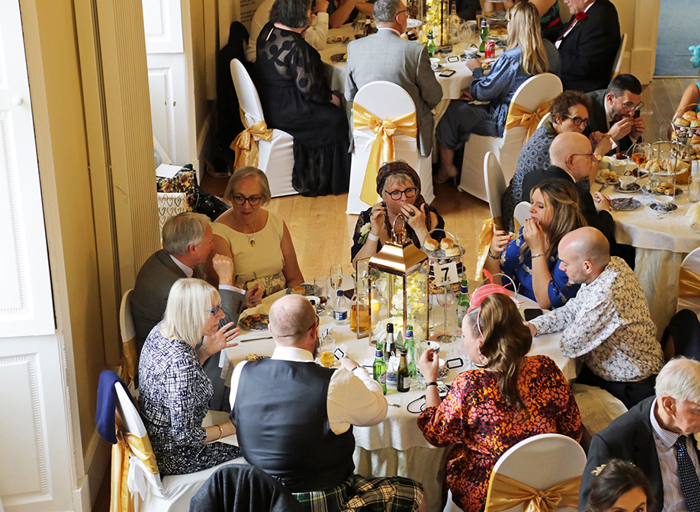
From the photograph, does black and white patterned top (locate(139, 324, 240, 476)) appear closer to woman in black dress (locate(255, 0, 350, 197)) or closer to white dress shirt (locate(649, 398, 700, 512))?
white dress shirt (locate(649, 398, 700, 512))

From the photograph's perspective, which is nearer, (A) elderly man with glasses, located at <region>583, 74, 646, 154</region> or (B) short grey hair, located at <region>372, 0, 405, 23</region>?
(A) elderly man with glasses, located at <region>583, 74, 646, 154</region>

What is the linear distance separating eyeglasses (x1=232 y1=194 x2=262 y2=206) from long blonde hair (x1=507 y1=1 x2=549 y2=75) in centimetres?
270

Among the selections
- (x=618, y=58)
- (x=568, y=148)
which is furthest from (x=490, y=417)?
(x=618, y=58)

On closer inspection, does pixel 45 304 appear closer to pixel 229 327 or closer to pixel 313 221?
pixel 229 327

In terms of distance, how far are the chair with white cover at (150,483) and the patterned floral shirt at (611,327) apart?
149 cm

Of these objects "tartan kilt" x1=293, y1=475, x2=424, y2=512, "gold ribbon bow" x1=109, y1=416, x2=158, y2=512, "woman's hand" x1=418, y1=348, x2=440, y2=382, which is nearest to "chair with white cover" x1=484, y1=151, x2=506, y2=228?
"woman's hand" x1=418, y1=348, x2=440, y2=382

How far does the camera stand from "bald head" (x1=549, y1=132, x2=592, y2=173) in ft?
13.6

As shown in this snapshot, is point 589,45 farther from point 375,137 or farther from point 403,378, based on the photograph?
point 403,378

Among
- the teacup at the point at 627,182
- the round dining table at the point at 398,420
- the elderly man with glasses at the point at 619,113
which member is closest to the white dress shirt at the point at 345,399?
the round dining table at the point at 398,420

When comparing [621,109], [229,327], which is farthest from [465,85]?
[229,327]

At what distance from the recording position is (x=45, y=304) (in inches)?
113

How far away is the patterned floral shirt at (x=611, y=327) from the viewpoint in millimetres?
3099

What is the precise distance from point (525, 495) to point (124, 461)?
1.39m

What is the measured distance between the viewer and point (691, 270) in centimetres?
371
